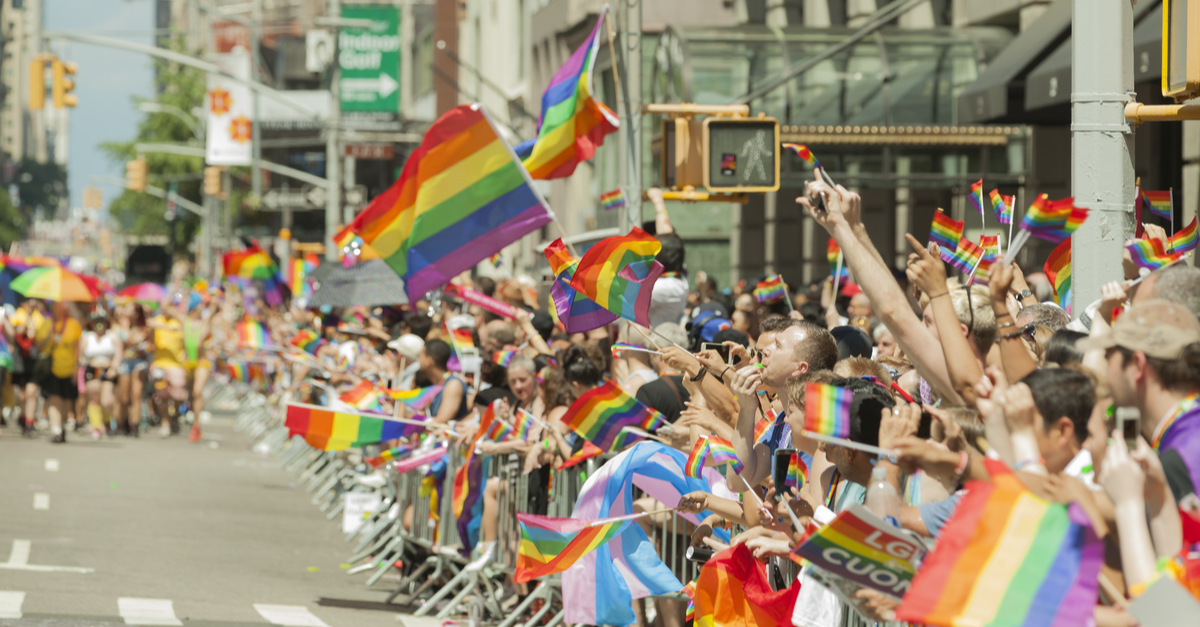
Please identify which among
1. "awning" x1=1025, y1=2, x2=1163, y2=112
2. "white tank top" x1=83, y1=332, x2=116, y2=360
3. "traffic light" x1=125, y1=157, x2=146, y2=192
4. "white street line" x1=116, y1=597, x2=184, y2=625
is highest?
"traffic light" x1=125, y1=157, x2=146, y2=192

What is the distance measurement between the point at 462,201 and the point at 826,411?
213 inches

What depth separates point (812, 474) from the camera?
5469 mm

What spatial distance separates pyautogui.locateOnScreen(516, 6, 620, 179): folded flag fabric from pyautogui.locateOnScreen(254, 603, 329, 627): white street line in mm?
3106

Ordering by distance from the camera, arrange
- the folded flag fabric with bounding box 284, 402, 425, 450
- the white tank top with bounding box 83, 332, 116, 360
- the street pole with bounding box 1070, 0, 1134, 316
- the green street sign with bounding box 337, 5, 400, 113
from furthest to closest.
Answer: the green street sign with bounding box 337, 5, 400, 113 → the white tank top with bounding box 83, 332, 116, 360 → the folded flag fabric with bounding box 284, 402, 425, 450 → the street pole with bounding box 1070, 0, 1134, 316

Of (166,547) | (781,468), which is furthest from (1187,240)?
(166,547)

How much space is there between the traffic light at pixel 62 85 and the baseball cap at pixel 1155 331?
25.9m

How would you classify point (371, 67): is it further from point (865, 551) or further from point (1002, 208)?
point (865, 551)

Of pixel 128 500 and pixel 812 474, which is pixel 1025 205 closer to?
pixel 128 500

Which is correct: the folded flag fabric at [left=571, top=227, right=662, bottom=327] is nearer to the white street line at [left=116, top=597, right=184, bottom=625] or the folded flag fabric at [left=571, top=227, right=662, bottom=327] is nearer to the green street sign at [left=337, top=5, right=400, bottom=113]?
the white street line at [left=116, top=597, right=184, bottom=625]

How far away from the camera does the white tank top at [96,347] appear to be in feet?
74.2

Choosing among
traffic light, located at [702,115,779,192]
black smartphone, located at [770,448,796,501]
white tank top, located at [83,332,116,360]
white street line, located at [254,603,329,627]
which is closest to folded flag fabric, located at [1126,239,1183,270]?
black smartphone, located at [770,448,796,501]

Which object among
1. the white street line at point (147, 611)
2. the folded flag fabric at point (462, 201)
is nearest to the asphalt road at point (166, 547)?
the white street line at point (147, 611)

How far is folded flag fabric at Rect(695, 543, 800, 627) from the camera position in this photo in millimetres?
5582

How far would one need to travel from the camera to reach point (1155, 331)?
11.1ft
